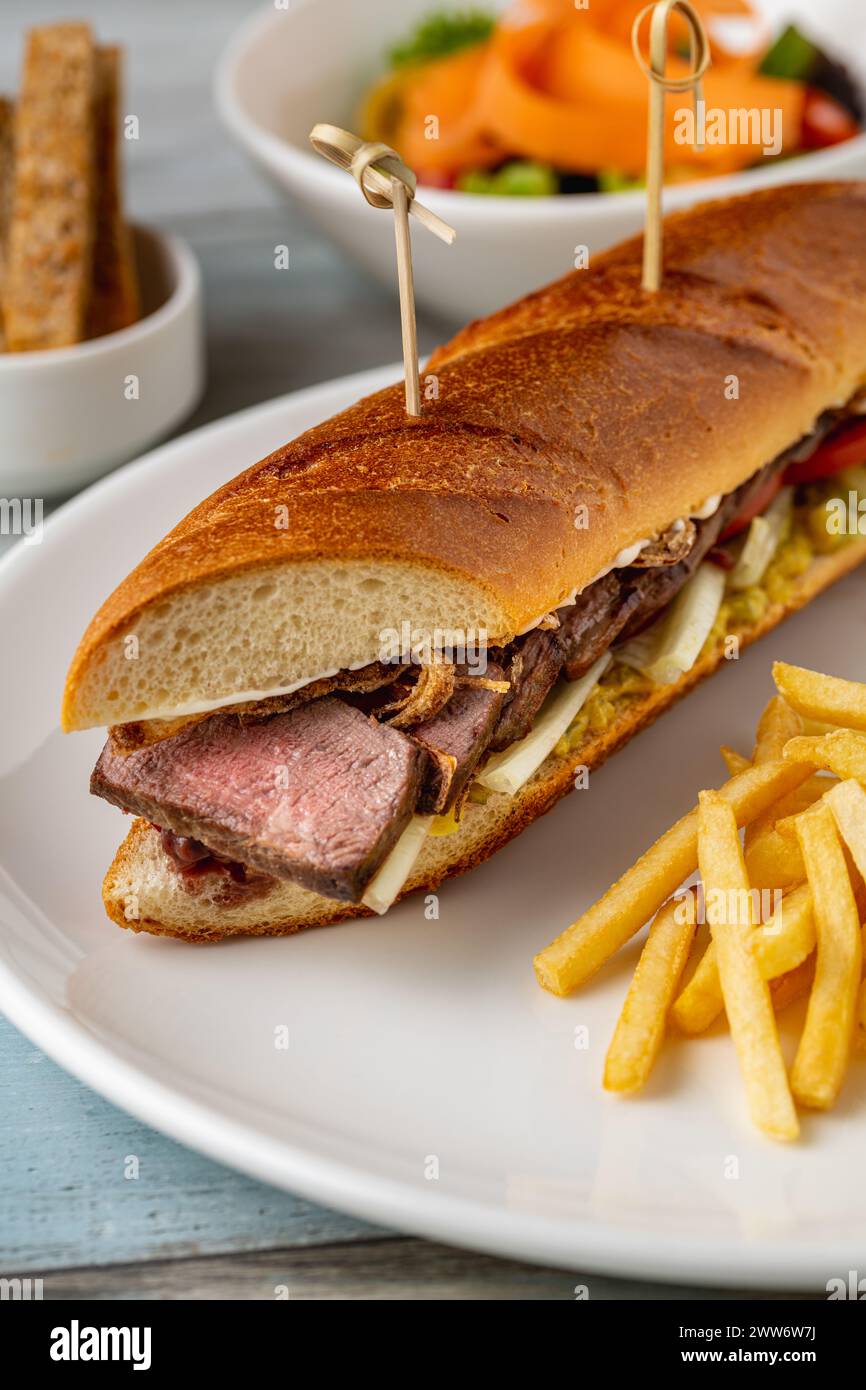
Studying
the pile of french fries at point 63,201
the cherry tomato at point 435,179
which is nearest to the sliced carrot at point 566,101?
the cherry tomato at point 435,179

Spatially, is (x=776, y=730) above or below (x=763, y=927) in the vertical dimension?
above

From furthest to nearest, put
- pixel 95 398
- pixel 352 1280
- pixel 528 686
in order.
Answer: pixel 95 398
pixel 528 686
pixel 352 1280

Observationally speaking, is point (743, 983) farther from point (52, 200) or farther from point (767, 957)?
point (52, 200)

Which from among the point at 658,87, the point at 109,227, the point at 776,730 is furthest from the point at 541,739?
the point at 109,227

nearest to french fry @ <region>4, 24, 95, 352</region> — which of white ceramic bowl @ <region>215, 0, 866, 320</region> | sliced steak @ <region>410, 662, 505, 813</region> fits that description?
white ceramic bowl @ <region>215, 0, 866, 320</region>

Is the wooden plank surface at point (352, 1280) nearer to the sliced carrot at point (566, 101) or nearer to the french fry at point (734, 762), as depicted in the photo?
the french fry at point (734, 762)

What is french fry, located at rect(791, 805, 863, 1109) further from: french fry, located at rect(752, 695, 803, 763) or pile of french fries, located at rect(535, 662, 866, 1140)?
french fry, located at rect(752, 695, 803, 763)

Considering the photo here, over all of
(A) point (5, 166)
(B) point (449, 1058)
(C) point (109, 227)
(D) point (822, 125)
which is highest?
(D) point (822, 125)
